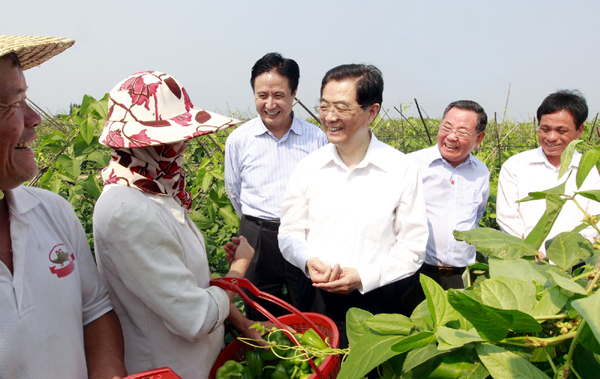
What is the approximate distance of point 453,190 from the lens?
259 centimetres

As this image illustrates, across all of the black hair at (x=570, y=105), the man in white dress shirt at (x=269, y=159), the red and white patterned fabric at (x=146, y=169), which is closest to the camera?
the red and white patterned fabric at (x=146, y=169)

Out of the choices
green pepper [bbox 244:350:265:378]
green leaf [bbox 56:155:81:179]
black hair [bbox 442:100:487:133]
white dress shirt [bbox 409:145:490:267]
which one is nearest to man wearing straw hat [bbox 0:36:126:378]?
green pepper [bbox 244:350:265:378]

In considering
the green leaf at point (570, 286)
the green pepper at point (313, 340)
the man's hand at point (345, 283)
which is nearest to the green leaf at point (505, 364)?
the green leaf at point (570, 286)

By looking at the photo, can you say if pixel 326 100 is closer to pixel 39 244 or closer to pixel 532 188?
pixel 39 244

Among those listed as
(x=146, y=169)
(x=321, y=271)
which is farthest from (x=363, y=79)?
(x=146, y=169)

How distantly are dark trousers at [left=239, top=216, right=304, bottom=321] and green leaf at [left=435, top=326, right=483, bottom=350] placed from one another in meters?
2.05

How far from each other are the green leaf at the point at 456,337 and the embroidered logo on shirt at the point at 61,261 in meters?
0.99

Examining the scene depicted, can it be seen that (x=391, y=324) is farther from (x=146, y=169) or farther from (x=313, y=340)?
(x=146, y=169)

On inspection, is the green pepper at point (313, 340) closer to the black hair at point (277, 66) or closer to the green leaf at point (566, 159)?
the green leaf at point (566, 159)

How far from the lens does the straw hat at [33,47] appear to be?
3.13 ft

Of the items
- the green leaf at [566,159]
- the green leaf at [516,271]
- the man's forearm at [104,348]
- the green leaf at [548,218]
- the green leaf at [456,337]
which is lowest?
the man's forearm at [104,348]

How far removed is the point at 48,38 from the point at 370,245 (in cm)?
151

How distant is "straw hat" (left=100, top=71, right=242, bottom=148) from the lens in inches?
49.3

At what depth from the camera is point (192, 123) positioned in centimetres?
134
